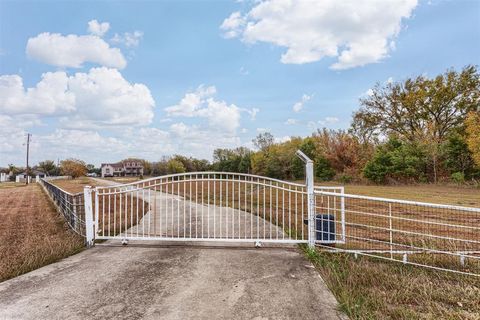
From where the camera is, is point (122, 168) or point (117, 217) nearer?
point (117, 217)

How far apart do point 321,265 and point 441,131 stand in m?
27.8

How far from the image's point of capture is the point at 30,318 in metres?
2.80

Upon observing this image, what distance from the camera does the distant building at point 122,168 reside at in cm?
9250

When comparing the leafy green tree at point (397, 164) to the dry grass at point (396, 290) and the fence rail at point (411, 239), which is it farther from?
the dry grass at point (396, 290)

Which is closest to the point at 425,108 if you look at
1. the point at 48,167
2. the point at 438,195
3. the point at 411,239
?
the point at 438,195

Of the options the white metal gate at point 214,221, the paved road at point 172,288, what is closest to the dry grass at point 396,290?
the paved road at point 172,288

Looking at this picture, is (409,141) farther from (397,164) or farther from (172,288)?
(172,288)

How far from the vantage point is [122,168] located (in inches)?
3767

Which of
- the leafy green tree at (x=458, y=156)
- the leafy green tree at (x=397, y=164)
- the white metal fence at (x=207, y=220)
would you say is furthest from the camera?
the leafy green tree at (x=397, y=164)

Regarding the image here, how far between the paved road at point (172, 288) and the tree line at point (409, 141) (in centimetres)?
2024

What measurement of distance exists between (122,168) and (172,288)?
99399 millimetres

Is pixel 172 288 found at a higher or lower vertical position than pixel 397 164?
lower

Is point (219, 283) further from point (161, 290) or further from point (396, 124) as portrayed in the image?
point (396, 124)

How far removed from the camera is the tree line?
68.4 ft
